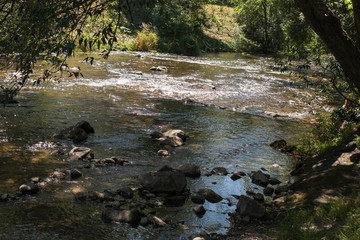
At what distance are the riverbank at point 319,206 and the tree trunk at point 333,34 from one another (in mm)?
1680

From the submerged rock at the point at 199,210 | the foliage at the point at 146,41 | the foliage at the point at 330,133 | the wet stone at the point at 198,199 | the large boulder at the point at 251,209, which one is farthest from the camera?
the foliage at the point at 146,41

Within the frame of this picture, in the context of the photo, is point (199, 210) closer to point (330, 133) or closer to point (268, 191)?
point (268, 191)

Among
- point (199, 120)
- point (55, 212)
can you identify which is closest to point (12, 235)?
point (55, 212)

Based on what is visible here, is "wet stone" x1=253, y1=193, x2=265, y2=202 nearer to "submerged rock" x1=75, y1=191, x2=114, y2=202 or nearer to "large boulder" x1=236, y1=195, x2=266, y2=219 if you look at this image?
"large boulder" x1=236, y1=195, x2=266, y2=219

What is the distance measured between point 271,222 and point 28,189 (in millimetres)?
3949

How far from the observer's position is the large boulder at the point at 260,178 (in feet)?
23.2

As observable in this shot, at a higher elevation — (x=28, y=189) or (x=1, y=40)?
(x=1, y=40)

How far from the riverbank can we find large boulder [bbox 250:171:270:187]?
1.49ft

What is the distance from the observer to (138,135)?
9703 millimetres

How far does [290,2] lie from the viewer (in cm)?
2359

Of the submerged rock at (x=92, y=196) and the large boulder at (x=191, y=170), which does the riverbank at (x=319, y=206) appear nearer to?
the large boulder at (x=191, y=170)

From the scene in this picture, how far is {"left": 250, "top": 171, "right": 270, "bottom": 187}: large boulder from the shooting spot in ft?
23.2

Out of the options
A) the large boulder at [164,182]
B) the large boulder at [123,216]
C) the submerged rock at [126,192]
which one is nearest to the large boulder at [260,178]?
the large boulder at [164,182]

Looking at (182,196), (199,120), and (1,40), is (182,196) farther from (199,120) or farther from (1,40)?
(199,120)
